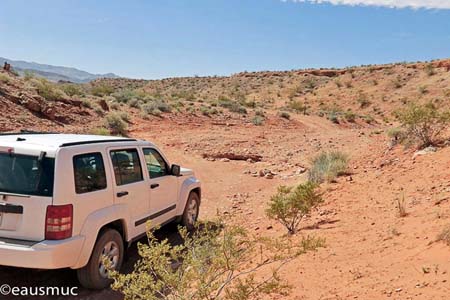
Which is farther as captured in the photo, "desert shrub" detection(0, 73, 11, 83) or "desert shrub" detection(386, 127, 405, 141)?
"desert shrub" detection(0, 73, 11, 83)

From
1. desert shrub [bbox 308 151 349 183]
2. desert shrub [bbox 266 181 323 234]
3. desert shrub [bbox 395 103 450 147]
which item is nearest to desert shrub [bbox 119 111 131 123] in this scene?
Answer: desert shrub [bbox 308 151 349 183]

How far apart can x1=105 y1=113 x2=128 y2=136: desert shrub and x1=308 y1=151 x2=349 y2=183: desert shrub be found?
34.9 ft

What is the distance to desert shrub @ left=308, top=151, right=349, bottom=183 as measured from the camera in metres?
10.6

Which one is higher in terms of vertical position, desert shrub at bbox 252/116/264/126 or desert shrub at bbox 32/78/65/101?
desert shrub at bbox 32/78/65/101

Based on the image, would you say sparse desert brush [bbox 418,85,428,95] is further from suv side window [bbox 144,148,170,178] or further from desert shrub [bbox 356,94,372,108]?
suv side window [bbox 144,148,170,178]

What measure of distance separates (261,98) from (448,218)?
55184 millimetres

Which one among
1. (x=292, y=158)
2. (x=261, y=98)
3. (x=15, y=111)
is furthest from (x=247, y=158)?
(x=261, y=98)

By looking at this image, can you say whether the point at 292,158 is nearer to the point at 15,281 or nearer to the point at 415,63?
the point at 15,281

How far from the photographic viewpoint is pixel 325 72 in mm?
73562

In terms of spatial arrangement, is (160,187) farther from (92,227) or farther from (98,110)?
(98,110)

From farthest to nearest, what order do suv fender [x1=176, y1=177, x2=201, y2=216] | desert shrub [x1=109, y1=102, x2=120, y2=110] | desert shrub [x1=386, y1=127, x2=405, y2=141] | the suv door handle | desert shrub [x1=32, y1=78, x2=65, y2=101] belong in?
desert shrub [x1=109, y1=102, x2=120, y2=110] < desert shrub [x1=32, y1=78, x2=65, y2=101] < desert shrub [x1=386, y1=127, x2=405, y2=141] < suv fender [x1=176, y1=177, x2=201, y2=216] < the suv door handle

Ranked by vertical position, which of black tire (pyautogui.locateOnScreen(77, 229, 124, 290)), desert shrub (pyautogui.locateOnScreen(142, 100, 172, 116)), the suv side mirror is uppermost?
desert shrub (pyautogui.locateOnScreen(142, 100, 172, 116))

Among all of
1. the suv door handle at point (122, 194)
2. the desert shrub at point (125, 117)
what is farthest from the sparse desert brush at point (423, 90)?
the suv door handle at point (122, 194)

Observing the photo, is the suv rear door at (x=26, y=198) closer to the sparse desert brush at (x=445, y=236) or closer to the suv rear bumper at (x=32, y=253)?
the suv rear bumper at (x=32, y=253)
